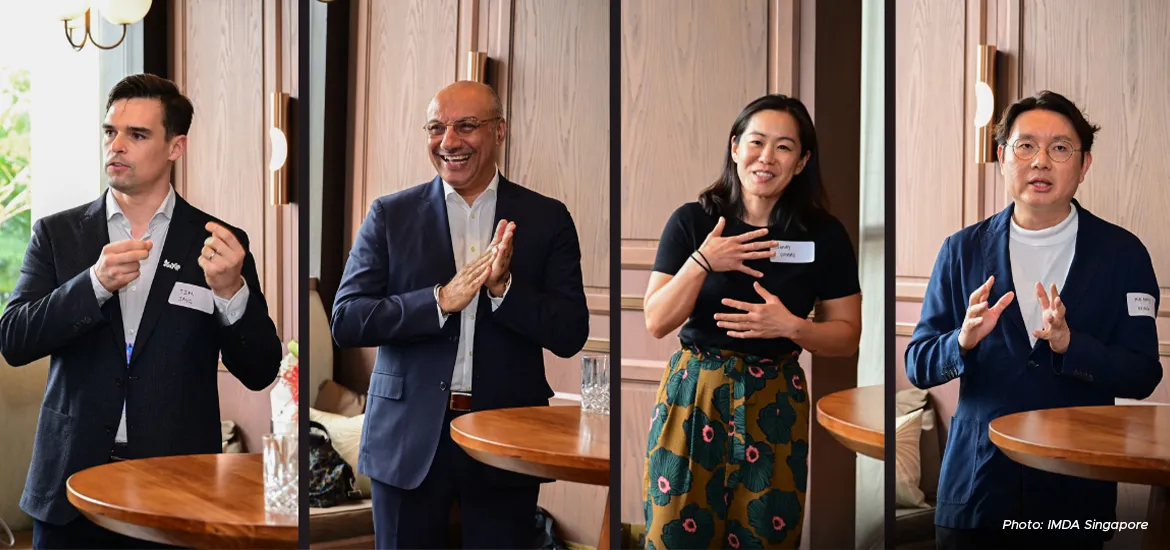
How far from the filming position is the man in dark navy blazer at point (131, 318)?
2006 millimetres

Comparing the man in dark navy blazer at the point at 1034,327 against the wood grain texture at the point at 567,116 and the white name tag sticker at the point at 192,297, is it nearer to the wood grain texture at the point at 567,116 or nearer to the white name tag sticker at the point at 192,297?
the wood grain texture at the point at 567,116

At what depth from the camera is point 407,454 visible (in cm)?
162

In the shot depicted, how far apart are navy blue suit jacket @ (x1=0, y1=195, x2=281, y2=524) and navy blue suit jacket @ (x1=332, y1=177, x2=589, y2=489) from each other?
0.50 meters

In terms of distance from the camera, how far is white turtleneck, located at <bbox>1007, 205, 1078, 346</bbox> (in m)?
1.65

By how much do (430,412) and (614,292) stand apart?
0.36 metres

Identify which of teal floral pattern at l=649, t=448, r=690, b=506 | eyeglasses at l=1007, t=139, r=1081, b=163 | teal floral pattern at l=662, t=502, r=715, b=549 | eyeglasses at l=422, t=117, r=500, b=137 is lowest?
teal floral pattern at l=662, t=502, r=715, b=549

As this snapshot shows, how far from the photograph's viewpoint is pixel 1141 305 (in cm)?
163

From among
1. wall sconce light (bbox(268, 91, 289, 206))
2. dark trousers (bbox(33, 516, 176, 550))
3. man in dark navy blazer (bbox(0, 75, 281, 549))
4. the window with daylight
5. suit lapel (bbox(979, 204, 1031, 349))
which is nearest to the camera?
suit lapel (bbox(979, 204, 1031, 349))

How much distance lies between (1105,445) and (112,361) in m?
1.90

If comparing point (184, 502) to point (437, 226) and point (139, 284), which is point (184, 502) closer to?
point (139, 284)

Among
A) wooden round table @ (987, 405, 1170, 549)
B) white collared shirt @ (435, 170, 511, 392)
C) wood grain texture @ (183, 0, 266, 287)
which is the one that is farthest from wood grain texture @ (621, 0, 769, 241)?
wood grain texture @ (183, 0, 266, 287)

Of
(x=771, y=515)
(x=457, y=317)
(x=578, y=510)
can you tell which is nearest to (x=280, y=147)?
(x=457, y=317)

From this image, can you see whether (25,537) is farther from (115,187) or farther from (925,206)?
(925,206)

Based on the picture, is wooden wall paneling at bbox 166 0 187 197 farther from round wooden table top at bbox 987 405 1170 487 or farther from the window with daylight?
round wooden table top at bbox 987 405 1170 487
